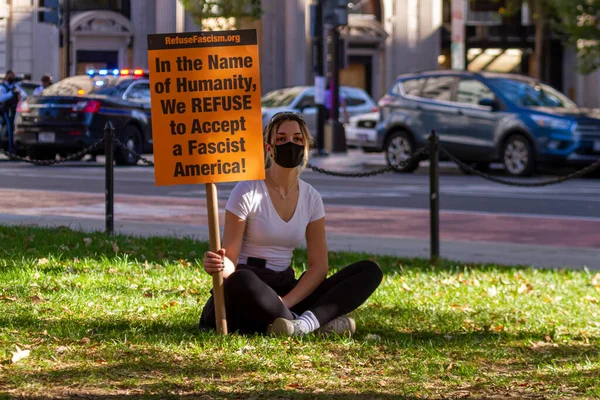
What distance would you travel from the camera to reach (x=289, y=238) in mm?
6504

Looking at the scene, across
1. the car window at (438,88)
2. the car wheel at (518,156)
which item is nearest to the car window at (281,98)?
the car window at (438,88)

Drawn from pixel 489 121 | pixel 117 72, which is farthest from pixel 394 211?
pixel 117 72

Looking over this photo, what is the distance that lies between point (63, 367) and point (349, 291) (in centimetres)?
168

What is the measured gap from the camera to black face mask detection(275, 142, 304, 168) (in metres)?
6.34

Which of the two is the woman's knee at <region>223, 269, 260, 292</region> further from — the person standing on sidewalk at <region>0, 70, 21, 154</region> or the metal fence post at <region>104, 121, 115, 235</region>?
the person standing on sidewalk at <region>0, 70, 21, 154</region>

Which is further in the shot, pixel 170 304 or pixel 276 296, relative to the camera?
pixel 170 304

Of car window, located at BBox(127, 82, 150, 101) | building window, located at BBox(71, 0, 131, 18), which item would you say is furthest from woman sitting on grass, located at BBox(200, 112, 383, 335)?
building window, located at BBox(71, 0, 131, 18)

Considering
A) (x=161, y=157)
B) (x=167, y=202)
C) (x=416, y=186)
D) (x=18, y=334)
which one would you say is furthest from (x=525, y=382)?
(x=416, y=186)

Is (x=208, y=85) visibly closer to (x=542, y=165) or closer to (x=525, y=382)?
(x=525, y=382)

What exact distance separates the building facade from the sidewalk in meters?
25.2

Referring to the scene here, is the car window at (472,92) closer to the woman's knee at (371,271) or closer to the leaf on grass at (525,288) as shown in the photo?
the leaf on grass at (525,288)

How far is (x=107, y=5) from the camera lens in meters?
43.8

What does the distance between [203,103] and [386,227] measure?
7151 mm

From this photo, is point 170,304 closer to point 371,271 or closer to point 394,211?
point 371,271
